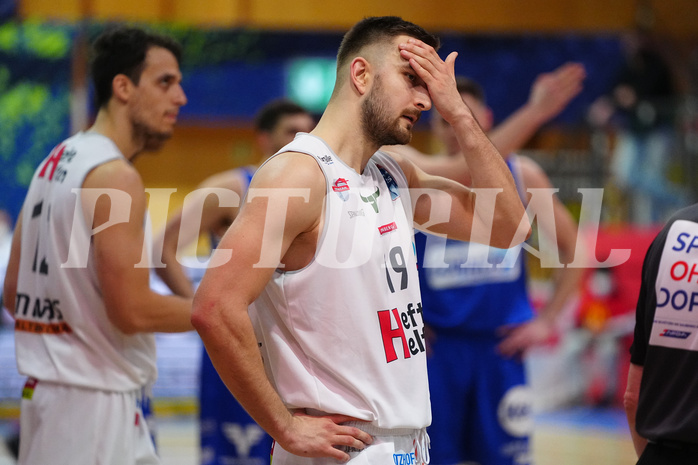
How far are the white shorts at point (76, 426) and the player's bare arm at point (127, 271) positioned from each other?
342 mm

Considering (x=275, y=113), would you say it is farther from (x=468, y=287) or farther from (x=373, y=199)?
(x=373, y=199)

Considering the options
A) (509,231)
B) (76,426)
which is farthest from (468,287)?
(76,426)

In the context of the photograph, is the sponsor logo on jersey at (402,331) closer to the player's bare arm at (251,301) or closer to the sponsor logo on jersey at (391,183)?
the player's bare arm at (251,301)

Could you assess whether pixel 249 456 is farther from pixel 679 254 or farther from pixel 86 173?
pixel 679 254

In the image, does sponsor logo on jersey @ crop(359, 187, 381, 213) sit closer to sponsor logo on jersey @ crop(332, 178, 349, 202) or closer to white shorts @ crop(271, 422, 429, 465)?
sponsor logo on jersey @ crop(332, 178, 349, 202)

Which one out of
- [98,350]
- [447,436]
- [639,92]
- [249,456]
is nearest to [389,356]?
[98,350]

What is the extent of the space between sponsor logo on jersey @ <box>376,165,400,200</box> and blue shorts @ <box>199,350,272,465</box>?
2.68m

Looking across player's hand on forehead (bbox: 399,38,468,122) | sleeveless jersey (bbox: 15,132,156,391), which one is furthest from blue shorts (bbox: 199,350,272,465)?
player's hand on forehead (bbox: 399,38,468,122)

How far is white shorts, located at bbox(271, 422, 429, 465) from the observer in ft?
8.93

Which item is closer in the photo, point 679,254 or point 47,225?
point 679,254

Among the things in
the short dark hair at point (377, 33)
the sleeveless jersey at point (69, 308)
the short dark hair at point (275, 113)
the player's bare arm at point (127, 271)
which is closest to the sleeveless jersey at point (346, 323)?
the short dark hair at point (377, 33)

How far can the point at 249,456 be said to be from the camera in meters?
5.36

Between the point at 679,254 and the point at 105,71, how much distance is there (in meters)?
2.62

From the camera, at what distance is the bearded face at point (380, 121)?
287cm
